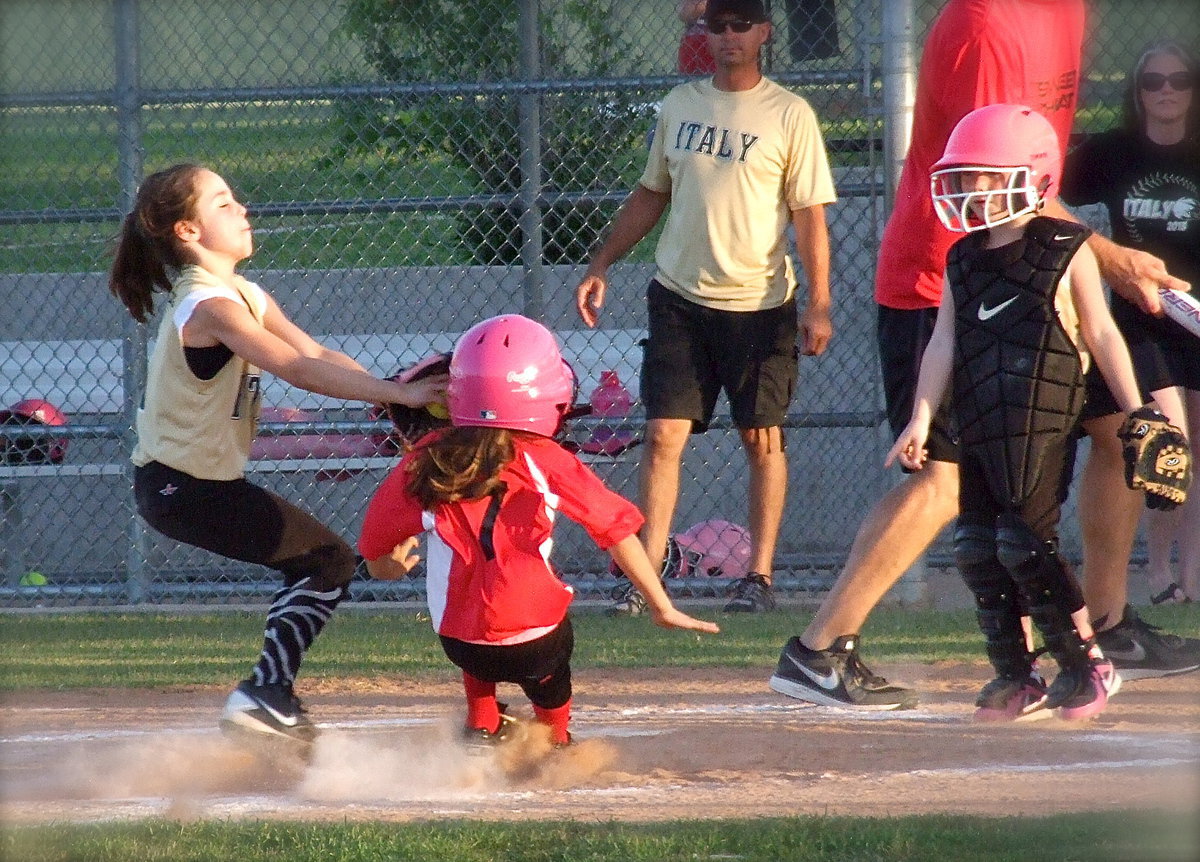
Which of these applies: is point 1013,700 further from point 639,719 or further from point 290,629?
point 290,629

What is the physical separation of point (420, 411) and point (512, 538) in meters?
0.63

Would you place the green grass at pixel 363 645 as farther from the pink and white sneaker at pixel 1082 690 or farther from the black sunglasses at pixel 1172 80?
the black sunglasses at pixel 1172 80

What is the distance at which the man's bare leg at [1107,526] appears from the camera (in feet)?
14.8

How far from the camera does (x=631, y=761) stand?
384 centimetres

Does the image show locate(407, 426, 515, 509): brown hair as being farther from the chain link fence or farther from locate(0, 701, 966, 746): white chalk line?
the chain link fence

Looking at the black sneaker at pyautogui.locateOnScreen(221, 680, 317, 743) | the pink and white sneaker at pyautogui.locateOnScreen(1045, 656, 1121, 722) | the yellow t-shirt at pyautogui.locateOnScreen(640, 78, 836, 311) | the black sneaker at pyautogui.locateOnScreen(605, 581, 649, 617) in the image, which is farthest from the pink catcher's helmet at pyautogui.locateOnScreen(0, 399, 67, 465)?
the pink and white sneaker at pyautogui.locateOnScreen(1045, 656, 1121, 722)

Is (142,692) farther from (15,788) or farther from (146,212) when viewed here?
(146,212)

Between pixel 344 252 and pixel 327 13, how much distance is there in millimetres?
1544

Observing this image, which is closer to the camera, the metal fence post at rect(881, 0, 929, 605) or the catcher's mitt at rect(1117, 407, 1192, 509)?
the catcher's mitt at rect(1117, 407, 1192, 509)

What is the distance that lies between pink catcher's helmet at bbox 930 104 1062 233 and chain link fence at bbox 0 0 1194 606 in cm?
222

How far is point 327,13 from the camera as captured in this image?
7273 millimetres

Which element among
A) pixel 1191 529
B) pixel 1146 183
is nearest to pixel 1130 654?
pixel 1191 529

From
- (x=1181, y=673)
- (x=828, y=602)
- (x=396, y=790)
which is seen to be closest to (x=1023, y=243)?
(x=828, y=602)

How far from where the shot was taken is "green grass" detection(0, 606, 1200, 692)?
509 centimetres
